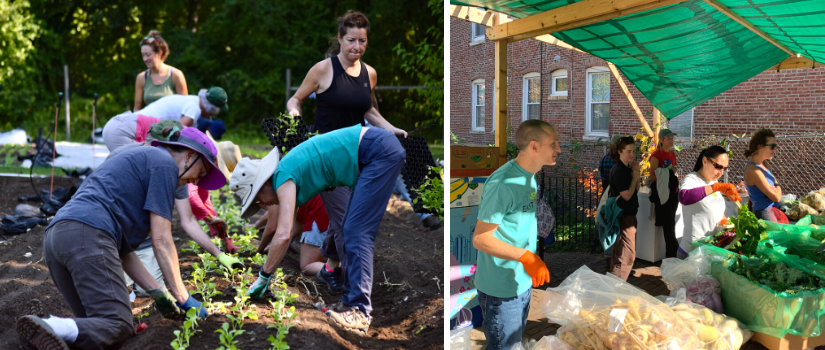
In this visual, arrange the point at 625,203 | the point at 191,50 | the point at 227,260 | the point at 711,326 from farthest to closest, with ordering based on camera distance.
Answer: the point at 191,50 < the point at 625,203 < the point at 711,326 < the point at 227,260

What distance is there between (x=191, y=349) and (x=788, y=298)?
3207 mm

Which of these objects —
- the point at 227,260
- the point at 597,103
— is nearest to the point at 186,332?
the point at 227,260

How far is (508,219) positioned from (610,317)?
32.8 inches

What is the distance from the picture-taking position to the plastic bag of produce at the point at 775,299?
3115 millimetres

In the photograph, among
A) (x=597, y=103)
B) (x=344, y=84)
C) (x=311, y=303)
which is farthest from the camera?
(x=597, y=103)

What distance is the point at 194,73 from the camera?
61.7 feet

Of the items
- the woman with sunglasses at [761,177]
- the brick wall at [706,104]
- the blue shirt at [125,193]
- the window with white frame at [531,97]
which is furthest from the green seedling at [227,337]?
the window with white frame at [531,97]

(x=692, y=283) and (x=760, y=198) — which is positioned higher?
(x=760, y=198)

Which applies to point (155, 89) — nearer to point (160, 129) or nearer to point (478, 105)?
point (160, 129)

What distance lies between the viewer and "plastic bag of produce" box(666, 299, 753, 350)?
2982mm

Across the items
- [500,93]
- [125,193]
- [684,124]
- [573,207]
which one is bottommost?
[573,207]

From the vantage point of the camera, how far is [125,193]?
101 inches

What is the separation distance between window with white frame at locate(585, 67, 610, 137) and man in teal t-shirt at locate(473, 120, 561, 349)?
7.07 metres

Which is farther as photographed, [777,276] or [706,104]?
[706,104]
